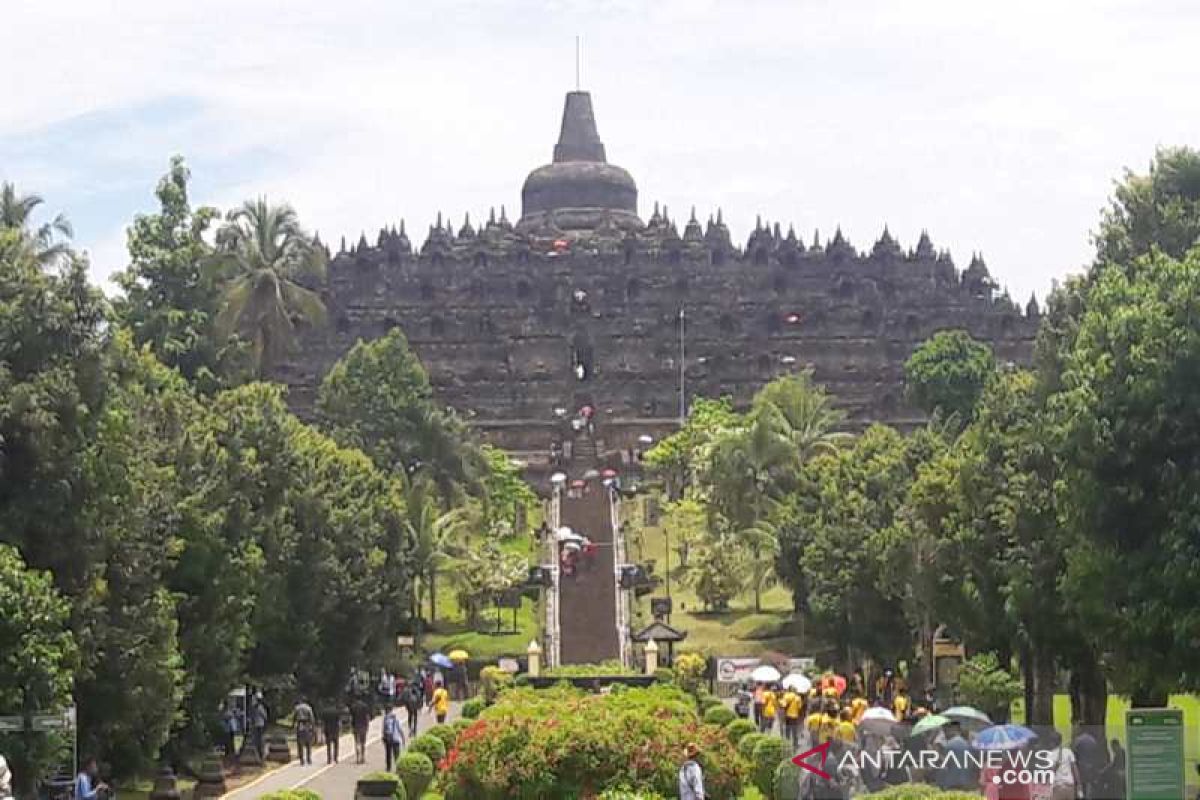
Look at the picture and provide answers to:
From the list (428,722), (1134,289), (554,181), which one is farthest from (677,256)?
(1134,289)

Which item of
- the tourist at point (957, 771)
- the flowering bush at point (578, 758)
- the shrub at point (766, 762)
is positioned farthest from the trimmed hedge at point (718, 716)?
the tourist at point (957, 771)

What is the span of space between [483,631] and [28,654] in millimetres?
35804

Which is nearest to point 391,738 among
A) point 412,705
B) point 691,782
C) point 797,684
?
point 412,705

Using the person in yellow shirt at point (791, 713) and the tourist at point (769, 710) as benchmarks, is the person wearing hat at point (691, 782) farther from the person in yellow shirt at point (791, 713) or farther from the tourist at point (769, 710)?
the tourist at point (769, 710)

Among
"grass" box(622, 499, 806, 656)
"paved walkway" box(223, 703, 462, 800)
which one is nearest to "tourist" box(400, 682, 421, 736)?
"paved walkway" box(223, 703, 462, 800)

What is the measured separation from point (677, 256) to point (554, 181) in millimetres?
13428

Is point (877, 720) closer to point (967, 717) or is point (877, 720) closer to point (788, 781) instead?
point (967, 717)

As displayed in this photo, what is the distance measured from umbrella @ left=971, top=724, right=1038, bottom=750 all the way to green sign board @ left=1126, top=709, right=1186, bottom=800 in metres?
1.21

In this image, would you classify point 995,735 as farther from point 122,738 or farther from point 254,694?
point 254,694

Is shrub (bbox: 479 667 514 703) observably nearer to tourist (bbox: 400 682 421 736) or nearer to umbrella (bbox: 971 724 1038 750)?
tourist (bbox: 400 682 421 736)

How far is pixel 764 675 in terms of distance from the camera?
4394 cm

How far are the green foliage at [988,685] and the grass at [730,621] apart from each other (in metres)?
15.8

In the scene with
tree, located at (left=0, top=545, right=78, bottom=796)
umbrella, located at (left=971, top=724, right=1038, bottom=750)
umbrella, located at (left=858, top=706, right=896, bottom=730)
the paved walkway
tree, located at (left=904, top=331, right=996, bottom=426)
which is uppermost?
tree, located at (left=904, top=331, right=996, bottom=426)

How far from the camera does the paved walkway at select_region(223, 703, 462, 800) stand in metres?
34.3
